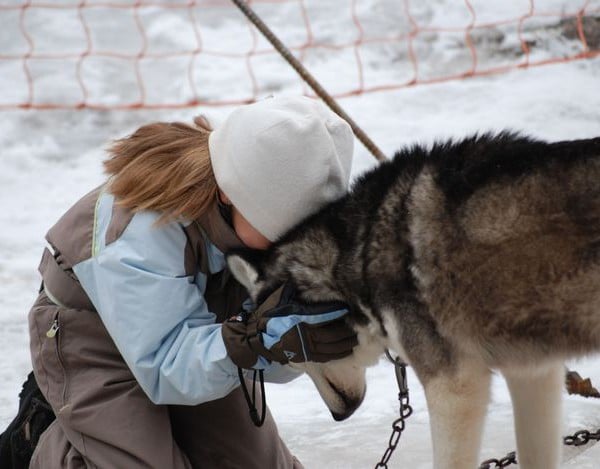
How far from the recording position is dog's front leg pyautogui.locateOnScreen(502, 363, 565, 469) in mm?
2812

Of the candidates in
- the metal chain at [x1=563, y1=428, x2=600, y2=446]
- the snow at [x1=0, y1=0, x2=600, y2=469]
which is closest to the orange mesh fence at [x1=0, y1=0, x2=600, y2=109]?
the snow at [x1=0, y1=0, x2=600, y2=469]

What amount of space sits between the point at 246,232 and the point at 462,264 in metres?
0.62

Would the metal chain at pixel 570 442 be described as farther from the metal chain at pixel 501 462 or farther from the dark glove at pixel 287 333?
the dark glove at pixel 287 333

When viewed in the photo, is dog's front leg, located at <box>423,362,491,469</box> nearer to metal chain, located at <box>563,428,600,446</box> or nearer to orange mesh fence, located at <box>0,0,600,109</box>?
metal chain, located at <box>563,428,600,446</box>

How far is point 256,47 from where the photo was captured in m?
7.89

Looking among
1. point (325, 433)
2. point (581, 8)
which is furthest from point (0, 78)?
point (325, 433)

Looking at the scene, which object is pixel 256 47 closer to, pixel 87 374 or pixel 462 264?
pixel 87 374

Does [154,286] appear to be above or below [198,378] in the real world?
above

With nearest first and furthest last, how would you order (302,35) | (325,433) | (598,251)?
1. (598,251)
2. (325,433)
3. (302,35)

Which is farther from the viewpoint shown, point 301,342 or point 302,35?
point 302,35

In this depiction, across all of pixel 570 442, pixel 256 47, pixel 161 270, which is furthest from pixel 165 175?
pixel 256 47

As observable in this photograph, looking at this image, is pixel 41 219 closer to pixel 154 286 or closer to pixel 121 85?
pixel 121 85

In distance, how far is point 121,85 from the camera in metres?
7.52

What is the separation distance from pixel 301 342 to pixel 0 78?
5.81 meters
